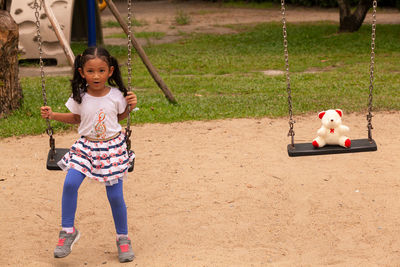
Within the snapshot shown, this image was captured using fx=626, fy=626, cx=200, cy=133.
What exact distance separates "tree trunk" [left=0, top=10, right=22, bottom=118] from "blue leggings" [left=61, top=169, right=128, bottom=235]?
13.3 feet

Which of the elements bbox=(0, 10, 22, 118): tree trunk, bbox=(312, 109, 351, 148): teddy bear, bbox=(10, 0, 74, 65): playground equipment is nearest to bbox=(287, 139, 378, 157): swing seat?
bbox=(312, 109, 351, 148): teddy bear

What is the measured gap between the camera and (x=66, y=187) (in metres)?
3.61

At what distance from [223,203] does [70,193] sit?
63.1 inches

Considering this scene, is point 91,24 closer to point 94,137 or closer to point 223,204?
point 223,204

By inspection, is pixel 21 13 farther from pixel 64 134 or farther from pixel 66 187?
pixel 66 187

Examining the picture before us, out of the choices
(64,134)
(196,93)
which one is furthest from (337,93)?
(64,134)

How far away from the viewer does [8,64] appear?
7.38 meters

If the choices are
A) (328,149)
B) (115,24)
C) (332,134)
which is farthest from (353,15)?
(328,149)

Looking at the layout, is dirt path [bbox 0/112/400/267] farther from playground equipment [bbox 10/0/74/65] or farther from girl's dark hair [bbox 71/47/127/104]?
playground equipment [bbox 10/0/74/65]

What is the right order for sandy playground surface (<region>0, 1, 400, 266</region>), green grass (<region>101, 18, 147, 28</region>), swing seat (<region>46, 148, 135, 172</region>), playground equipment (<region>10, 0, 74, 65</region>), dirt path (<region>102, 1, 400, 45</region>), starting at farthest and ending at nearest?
green grass (<region>101, 18, 147, 28</region>) < dirt path (<region>102, 1, 400, 45</region>) < playground equipment (<region>10, 0, 74, 65</region>) < sandy playground surface (<region>0, 1, 400, 266</region>) < swing seat (<region>46, 148, 135, 172</region>)

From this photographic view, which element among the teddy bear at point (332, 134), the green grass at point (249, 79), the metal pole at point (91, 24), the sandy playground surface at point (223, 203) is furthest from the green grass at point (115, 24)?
the teddy bear at point (332, 134)

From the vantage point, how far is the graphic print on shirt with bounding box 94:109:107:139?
11.9 feet

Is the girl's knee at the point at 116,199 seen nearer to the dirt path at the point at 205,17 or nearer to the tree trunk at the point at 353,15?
the dirt path at the point at 205,17

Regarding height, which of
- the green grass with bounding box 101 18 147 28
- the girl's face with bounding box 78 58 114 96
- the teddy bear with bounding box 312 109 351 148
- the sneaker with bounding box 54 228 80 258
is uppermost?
the girl's face with bounding box 78 58 114 96
